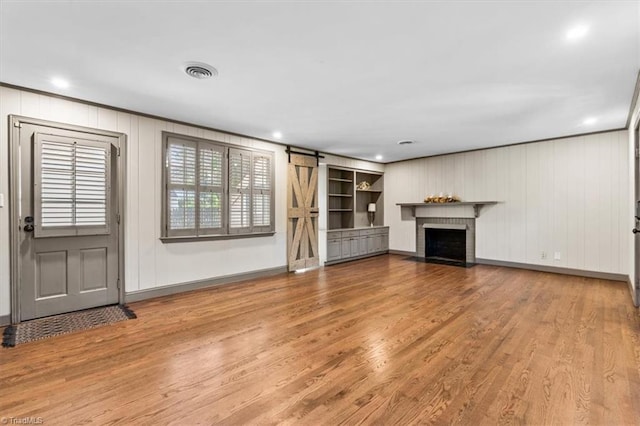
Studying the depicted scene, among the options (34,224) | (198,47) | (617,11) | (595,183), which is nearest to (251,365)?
(198,47)

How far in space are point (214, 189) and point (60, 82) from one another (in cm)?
217

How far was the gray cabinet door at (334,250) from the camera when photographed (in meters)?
6.69

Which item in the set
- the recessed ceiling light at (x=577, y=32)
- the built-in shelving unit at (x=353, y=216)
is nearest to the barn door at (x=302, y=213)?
the built-in shelving unit at (x=353, y=216)

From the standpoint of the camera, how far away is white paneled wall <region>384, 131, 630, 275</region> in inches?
197

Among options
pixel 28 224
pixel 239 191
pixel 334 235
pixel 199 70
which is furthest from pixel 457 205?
pixel 28 224

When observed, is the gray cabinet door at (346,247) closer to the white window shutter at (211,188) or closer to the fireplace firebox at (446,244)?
the fireplace firebox at (446,244)

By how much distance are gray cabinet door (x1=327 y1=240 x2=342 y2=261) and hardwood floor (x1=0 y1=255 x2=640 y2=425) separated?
2546mm

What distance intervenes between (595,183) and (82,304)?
7735mm

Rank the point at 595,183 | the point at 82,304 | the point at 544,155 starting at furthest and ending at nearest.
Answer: the point at 544,155
the point at 595,183
the point at 82,304

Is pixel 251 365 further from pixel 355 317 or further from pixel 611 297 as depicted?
pixel 611 297

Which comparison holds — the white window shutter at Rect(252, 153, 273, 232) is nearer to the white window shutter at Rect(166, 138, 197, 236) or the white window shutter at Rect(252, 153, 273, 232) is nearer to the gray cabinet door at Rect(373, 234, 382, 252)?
the white window shutter at Rect(166, 138, 197, 236)

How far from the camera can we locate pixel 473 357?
97.5 inches

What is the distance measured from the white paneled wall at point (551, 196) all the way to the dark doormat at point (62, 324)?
6.46 meters

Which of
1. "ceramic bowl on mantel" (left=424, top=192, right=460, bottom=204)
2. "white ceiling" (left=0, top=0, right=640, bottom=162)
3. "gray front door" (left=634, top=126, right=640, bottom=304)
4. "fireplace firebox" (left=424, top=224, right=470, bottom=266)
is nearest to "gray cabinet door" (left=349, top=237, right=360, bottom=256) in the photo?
"fireplace firebox" (left=424, top=224, right=470, bottom=266)
